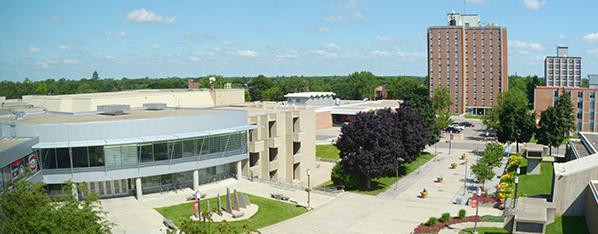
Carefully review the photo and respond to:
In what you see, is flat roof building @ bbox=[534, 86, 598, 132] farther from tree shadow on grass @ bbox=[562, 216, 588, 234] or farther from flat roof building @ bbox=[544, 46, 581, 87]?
flat roof building @ bbox=[544, 46, 581, 87]

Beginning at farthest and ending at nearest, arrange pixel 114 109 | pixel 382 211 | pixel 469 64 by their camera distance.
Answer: pixel 469 64 < pixel 114 109 < pixel 382 211

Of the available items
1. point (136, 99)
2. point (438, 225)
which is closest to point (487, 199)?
point (438, 225)

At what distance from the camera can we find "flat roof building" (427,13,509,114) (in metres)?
117

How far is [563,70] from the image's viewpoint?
5694 inches

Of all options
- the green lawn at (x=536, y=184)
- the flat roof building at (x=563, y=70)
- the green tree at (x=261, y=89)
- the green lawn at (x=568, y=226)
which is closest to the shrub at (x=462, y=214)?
the green lawn at (x=568, y=226)

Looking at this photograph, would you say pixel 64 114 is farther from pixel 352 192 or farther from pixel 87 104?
pixel 352 192

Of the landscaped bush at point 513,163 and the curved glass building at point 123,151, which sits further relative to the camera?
the landscaped bush at point 513,163

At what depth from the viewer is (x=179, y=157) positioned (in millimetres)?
36156

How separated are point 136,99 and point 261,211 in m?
31.1

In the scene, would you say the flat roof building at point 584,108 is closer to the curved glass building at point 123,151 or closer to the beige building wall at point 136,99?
the beige building wall at point 136,99

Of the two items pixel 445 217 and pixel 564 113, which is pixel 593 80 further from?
pixel 445 217

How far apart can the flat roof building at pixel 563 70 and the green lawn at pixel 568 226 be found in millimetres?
126657

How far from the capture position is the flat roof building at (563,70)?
5645 inches

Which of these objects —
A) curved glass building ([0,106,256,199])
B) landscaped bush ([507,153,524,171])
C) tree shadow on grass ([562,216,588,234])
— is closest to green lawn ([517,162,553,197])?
landscaped bush ([507,153,524,171])
